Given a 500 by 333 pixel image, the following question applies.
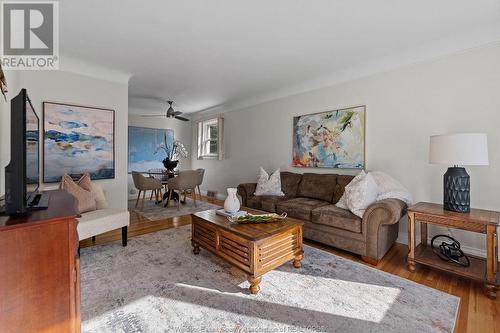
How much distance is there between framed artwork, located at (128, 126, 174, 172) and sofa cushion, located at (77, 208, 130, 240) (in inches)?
151

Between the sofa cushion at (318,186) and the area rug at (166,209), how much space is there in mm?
2070

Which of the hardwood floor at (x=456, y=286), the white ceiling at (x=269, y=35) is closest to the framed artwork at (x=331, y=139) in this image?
the white ceiling at (x=269, y=35)

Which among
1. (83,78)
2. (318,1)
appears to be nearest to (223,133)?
(83,78)

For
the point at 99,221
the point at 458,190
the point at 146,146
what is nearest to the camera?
the point at 458,190

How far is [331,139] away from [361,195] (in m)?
1.31

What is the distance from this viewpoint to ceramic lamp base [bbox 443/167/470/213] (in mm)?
2121

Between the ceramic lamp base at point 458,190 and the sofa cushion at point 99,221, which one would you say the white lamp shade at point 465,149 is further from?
the sofa cushion at point 99,221

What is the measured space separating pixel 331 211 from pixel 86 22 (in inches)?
131

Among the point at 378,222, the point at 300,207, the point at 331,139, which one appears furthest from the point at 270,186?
the point at 378,222

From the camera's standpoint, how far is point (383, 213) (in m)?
2.33

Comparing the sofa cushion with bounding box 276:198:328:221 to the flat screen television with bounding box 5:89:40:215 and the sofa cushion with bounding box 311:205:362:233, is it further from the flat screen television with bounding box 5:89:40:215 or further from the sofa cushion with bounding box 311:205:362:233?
the flat screen television with bounding box 5:89:40:215

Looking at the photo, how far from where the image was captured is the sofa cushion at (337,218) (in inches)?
98.8

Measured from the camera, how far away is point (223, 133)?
5812mm

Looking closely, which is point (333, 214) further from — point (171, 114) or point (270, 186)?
point (171, 114)
